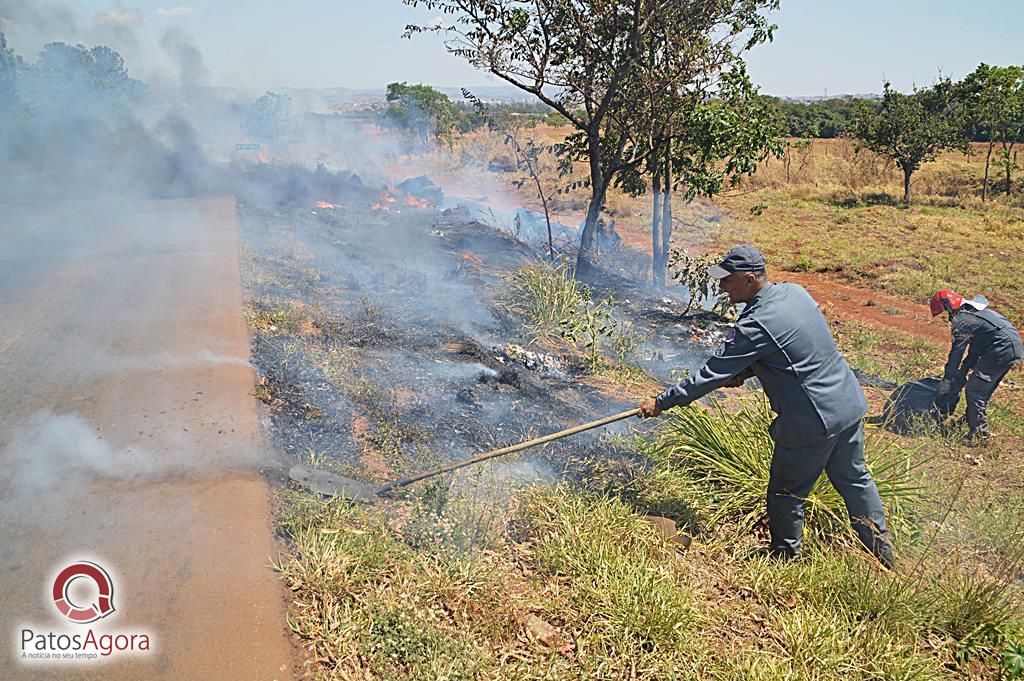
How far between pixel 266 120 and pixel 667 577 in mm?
→ 33720

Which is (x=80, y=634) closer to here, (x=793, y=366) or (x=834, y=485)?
(x=793, y=366)

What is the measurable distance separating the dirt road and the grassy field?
294 millimetres

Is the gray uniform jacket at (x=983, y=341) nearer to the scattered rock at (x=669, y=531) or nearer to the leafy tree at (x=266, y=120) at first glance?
the scattered rock at (x=669, y=531)

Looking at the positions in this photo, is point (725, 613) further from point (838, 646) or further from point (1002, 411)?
point (1002, 411)

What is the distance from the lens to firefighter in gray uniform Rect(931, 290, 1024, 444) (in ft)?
18.0

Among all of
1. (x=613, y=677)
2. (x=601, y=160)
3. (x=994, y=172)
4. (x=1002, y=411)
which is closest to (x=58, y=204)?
(x=601, y=160)

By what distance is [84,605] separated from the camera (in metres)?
3.04

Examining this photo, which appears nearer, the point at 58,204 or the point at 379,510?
the point at 379,510

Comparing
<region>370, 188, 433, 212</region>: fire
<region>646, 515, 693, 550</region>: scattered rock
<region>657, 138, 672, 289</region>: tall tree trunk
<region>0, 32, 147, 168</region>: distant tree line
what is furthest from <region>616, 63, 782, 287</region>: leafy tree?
<region>0, 32, 147, 168</region>: distant tree line

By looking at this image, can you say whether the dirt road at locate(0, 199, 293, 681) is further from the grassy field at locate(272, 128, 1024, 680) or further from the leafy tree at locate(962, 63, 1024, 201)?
the leafy tree at locate(962, 63, 1024, 201)

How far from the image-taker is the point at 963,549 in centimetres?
365

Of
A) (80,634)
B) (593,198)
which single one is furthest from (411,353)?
(593,198)

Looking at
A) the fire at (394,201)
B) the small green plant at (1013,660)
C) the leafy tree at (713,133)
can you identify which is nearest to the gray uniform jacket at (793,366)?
the small green plant at (1013,660)

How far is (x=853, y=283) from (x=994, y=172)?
596 inches
